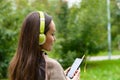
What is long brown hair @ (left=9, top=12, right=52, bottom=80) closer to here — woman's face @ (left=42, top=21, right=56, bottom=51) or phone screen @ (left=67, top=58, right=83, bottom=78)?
woman's face @ (left=42, top=21, right=56, bottom=51)

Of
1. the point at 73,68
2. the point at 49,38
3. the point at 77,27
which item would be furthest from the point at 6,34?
the point at 49,38

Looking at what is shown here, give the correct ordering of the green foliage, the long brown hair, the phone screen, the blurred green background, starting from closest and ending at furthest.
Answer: the long brown hair
the phone screen
the green foliage
the blurred green background

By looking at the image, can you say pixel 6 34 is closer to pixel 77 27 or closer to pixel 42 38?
pixel 77 27

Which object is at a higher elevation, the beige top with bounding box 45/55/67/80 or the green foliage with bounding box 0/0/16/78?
the beige top with bounding box 45/55/67/80

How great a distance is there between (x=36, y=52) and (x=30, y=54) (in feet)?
0.13

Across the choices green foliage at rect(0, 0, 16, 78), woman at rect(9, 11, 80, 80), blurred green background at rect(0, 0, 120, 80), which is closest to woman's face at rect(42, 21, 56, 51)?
woman at rect(9, 11, 80, 80)

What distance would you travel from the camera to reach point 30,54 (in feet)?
8.75

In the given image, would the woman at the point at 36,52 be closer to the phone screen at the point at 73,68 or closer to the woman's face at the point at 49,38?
the woman's face at the point at 49,38

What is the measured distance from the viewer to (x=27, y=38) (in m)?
2.70

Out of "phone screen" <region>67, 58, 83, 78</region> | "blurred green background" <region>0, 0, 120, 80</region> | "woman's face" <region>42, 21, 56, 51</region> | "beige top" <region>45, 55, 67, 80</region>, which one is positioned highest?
"woman's face" <region>42, 21, 56, 51</region>

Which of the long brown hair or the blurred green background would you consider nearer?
the long brown hair

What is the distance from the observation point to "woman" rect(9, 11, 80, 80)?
8.70ft

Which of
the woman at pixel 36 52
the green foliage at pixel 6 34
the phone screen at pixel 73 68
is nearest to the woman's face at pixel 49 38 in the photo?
the woman at pixel 36 52

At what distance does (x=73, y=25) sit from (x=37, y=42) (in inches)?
509
